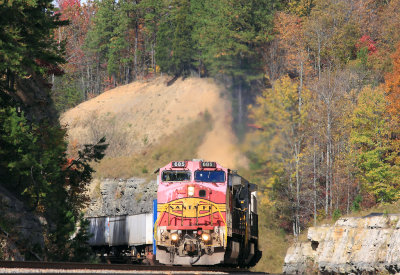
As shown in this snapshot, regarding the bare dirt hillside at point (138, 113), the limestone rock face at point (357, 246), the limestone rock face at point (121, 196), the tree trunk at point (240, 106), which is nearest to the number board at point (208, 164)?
the limestone rock face at point (357, 246)

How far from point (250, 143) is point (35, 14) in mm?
23033

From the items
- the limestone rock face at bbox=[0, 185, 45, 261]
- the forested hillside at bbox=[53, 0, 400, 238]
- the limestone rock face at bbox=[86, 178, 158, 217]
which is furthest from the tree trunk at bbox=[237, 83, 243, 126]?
the limestone rock face at bbox=[0, 185, 45, 261]

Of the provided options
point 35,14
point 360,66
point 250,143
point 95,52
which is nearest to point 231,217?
point 35,14

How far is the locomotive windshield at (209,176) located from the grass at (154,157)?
153 feet

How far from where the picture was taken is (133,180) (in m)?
84.3

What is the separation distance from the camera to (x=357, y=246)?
3000cm

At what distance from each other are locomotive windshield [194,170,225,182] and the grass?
153 feet

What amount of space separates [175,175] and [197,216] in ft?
8.13

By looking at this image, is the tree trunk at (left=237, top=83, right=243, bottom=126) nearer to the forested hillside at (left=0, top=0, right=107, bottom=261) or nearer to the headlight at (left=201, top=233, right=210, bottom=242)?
the forested hillside at (left=0, top=0, right=107, bottom=261)

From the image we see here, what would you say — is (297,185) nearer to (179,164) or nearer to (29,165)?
(29,165)

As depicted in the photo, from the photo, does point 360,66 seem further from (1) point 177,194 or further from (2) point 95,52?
(2) point 95,52

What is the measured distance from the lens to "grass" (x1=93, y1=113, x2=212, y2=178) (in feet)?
271

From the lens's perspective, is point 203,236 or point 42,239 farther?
point 42,239

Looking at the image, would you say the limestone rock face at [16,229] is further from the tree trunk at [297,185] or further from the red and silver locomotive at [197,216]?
the tree trunk at [297,185]
